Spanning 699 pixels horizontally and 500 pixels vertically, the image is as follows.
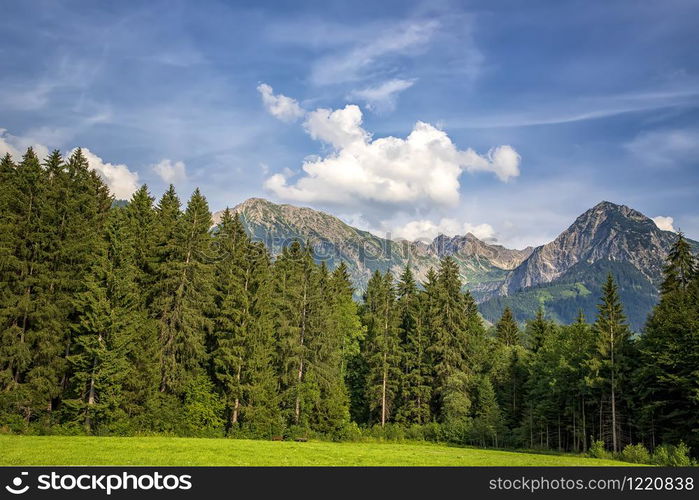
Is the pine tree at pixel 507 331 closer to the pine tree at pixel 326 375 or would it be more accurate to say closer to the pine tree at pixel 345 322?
the pine tree at pixel 345 322

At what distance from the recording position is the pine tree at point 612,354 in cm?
4625

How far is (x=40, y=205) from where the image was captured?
36.6m

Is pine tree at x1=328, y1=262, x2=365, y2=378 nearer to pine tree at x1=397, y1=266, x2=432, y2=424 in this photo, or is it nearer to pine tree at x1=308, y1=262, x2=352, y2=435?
pine tree at x1=308, y1=262, x2=352, y2=435

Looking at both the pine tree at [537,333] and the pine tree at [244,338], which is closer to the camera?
the pine tree at [244,338]

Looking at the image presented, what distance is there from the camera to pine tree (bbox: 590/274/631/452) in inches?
1821

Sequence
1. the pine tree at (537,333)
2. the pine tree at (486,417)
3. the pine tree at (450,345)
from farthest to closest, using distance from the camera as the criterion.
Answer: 1. the pine tree at (537,333)
2. the pine tree at (450,345)
3. the pine tree at (486,417)

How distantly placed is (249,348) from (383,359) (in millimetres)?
21750

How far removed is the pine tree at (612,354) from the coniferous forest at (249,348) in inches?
5.9

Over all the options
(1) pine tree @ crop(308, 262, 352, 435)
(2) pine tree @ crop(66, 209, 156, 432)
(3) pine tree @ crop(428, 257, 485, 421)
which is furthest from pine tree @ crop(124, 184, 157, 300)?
(3) pine tree @ crop(428, 257, 485, 421)

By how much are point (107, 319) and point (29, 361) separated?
5.80 m

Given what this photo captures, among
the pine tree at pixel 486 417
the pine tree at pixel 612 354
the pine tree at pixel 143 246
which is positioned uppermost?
the pine tree at pixel 143 246
